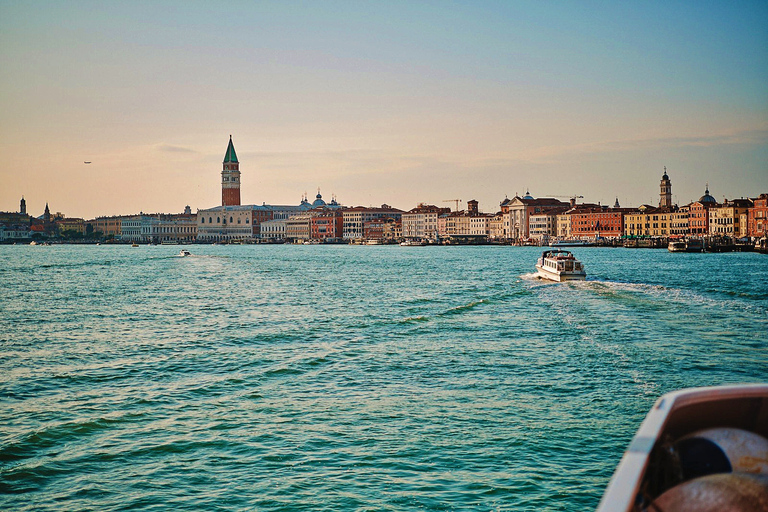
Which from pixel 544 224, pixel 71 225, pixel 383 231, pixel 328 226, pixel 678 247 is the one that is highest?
pixel 71 225

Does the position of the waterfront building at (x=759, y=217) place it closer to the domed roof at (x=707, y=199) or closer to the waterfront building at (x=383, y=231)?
the domed roof at (x=707, y=199)

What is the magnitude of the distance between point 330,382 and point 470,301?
14427 millimetres

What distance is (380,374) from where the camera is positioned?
11.7 m

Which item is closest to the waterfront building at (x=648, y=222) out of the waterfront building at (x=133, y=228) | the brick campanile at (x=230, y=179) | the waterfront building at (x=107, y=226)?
the brick campanile at (x=230, y=179)

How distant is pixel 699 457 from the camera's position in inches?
114

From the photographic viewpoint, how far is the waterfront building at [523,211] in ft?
430

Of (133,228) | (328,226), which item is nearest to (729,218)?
(328,226)

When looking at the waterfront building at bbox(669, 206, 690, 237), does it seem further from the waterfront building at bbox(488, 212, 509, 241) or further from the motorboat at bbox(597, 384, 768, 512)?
the motorboat at bbox(597, 384, 768, 512)

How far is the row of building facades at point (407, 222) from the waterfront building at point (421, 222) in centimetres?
20

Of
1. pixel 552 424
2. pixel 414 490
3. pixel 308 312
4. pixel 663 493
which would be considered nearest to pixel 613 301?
pixel 308 312

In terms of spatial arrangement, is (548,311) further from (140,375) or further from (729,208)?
(729,208)

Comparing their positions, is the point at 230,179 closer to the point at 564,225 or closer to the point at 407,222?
the point at 407,222

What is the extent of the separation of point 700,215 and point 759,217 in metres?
13.5

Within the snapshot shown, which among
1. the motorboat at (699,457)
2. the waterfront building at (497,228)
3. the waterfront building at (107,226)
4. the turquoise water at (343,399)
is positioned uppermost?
the waterfront building at (107,226)
